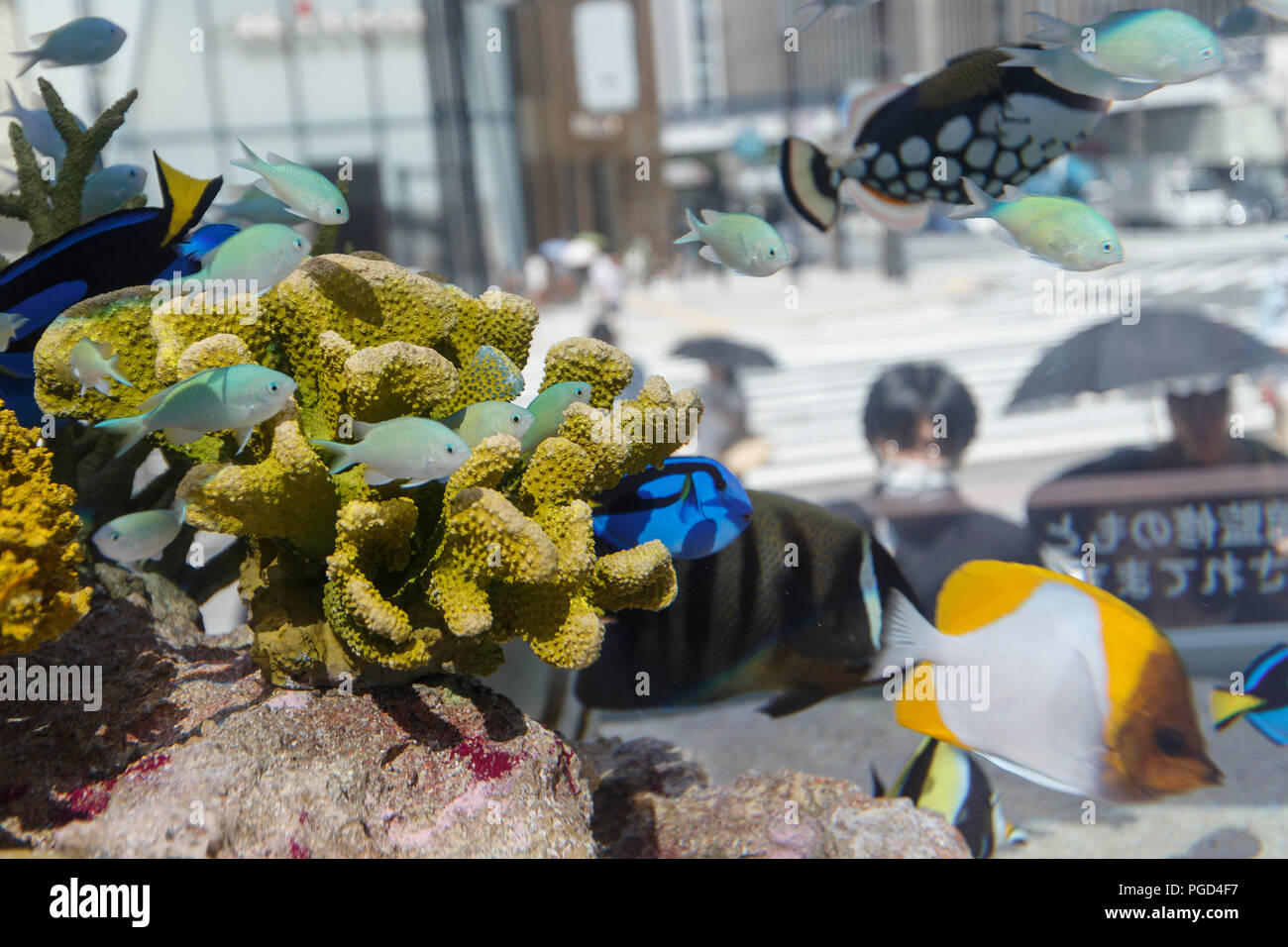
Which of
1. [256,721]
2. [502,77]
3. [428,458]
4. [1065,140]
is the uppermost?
[502,77]

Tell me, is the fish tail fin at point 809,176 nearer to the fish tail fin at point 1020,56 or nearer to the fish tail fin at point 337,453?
the fish tail fin at point 1020,56

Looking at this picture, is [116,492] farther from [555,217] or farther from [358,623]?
[555,217]

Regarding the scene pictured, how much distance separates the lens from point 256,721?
1490mm

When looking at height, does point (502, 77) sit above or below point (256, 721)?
above

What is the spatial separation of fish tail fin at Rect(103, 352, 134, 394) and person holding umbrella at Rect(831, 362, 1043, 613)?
226cm

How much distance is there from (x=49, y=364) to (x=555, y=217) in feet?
60.2

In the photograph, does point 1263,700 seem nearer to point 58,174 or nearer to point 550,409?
point 550,409

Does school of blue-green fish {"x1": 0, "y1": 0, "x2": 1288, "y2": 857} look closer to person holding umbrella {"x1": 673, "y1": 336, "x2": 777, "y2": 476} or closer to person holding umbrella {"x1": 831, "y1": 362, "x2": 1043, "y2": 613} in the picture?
person holding umbrella {"x1": 831, "y1": 362, "x2": 1043, "y2": 613}

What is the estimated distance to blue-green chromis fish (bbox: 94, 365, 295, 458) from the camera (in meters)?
1.39

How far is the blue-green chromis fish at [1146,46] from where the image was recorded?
1.86m

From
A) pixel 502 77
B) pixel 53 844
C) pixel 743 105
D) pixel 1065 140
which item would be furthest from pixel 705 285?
pixel 743 105
